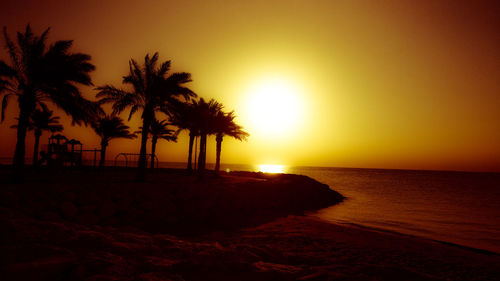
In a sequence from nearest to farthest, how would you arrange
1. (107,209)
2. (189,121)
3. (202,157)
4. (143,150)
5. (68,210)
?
(68,210)
(107,209)
(143,150)
(202,157)
(189,121)

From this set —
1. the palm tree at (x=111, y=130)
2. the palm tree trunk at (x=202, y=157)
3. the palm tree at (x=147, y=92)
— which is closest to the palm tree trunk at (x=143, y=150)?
the palm tree at (x=147, y=92)

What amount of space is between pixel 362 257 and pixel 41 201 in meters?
12.2

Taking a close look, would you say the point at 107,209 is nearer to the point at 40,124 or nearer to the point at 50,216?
the point at 50,216

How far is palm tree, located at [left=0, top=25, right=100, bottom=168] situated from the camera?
13.8 meters

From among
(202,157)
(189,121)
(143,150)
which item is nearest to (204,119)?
(189,121)

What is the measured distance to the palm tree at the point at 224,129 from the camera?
2850cm

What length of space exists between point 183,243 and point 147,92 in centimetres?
1552

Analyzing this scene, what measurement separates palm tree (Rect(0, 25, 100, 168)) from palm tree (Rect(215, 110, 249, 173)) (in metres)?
14.6

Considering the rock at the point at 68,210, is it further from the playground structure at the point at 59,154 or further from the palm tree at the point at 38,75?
the playground structure at the point at 59,154

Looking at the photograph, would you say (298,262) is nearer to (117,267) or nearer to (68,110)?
(117,267)

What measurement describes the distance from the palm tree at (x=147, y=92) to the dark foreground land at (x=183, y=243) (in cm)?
621

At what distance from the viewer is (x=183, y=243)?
6641mm

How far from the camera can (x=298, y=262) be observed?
22.8ft

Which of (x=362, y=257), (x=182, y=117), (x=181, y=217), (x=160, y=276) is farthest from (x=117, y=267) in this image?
(x=182, y=117)
